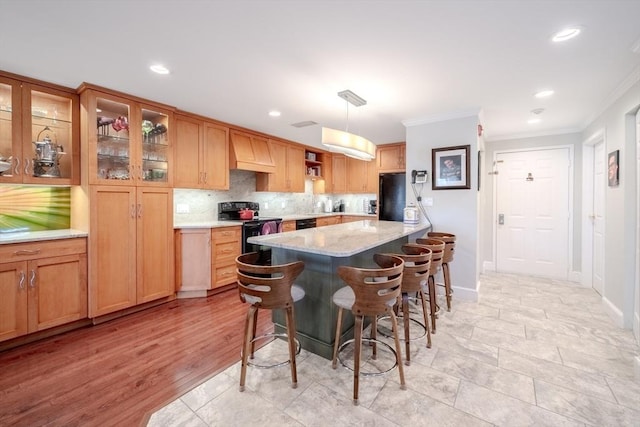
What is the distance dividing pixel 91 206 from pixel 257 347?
2.16 m

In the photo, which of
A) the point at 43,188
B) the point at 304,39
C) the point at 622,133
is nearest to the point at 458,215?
the point at 622,133

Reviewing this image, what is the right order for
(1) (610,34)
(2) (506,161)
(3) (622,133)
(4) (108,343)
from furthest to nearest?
(2) (506,161)
(3) (622,133)
(4) (108,343)
(1) (610,34)

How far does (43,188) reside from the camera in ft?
9.62

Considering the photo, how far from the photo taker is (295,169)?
5.50m

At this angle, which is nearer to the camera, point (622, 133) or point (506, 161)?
point (622, 133)

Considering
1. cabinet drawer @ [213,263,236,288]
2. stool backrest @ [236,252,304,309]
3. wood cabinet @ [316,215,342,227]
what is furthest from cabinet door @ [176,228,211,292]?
wood cabinet @ [316,215,342,227]

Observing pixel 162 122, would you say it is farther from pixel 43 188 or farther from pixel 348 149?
pixel 348 149

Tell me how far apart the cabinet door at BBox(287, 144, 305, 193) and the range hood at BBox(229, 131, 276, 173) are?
0.54 meters

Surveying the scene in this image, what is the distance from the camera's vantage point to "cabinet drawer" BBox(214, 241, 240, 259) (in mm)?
3738

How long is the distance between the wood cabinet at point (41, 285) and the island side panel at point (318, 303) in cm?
202

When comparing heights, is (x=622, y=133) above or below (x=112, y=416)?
above

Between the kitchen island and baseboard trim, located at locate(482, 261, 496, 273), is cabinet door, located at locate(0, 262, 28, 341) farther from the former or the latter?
baseboard trim, located at locate(482, 261, 496, 273)

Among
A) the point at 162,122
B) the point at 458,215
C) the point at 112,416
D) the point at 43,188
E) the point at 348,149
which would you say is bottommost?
the point at 112,416

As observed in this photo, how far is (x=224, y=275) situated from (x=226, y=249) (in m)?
0.36
